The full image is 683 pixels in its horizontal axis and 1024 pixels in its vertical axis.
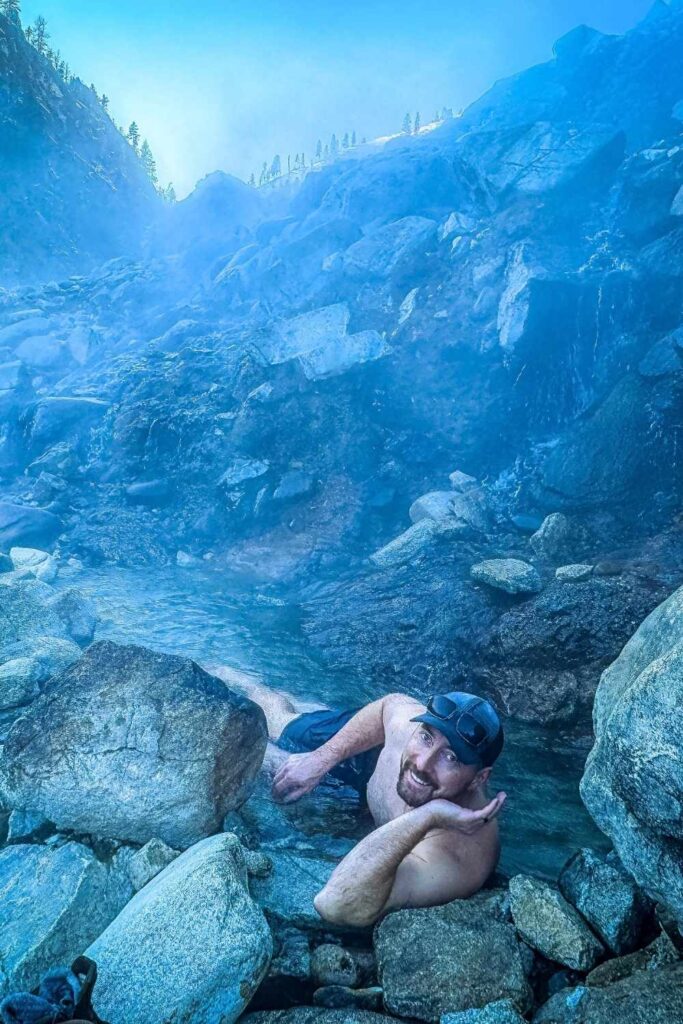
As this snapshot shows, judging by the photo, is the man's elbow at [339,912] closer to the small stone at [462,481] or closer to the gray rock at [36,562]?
the gray rock at [36,562]

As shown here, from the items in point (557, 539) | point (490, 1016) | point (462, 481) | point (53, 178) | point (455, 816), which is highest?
point (53, 178)

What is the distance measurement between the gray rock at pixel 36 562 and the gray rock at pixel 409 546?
22.9ft

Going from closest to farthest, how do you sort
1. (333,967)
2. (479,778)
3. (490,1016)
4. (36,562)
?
1. (490,1016)
2. (333,967)
3. (479,778)
4. (36,562)

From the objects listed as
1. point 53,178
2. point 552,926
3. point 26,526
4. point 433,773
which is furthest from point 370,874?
point 53,178

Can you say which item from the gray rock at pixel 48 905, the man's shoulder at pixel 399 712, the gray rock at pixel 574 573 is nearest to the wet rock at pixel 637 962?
the man's shoulder at pixel 399 712

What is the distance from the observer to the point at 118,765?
10.2ft

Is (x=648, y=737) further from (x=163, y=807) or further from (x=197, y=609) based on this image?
(x=197, y=609)

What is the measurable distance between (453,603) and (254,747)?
18.7ft

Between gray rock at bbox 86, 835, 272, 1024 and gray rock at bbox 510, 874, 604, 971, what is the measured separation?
1.25 meters

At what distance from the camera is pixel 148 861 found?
2.89m

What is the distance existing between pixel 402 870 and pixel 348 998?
63 cm

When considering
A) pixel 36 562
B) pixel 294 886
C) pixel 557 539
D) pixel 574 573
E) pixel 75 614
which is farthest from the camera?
pixel 36 562

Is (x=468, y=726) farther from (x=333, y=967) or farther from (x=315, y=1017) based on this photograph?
(x=315, y=1017)

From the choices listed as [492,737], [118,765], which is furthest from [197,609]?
[492,737]
